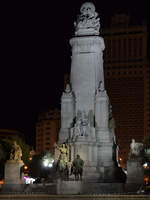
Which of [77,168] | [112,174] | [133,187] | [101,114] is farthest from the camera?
[101,114]

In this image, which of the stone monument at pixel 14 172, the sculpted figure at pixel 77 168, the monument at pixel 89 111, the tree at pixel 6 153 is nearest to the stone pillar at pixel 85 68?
the monument at pixel 89 111

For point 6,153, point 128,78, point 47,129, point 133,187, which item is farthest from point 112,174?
point 47,129

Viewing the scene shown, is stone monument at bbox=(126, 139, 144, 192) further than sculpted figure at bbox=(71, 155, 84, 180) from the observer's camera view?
No

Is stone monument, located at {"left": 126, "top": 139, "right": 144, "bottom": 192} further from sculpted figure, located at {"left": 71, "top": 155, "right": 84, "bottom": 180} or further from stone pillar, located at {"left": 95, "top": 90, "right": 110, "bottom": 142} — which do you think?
stone pillar, located at {"left": 95, "top": 90, "right": 110, "bottom": 142}

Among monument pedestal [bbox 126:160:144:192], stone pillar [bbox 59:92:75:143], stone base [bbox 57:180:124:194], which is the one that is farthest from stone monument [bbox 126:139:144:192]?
stone pillar [bbox 59:92:75:143]

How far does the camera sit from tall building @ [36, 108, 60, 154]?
153 meters

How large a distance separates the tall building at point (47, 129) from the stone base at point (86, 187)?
104 metres

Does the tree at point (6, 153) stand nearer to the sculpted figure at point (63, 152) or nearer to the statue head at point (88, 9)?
the sculpted figure at point (63, 152)

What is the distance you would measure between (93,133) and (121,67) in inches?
3277

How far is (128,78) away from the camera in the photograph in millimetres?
136625

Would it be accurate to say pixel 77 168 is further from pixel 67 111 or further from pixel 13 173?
pixel 67 111

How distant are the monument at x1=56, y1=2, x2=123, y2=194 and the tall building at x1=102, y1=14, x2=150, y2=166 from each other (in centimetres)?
7627

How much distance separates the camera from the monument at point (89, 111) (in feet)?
177

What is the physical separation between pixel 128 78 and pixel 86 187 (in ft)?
302
